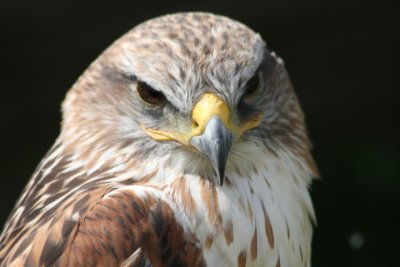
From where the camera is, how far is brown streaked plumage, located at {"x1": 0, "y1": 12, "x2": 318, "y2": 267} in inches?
110

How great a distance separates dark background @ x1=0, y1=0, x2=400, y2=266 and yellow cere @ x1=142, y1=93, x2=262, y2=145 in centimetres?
208

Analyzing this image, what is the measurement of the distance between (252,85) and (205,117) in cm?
28

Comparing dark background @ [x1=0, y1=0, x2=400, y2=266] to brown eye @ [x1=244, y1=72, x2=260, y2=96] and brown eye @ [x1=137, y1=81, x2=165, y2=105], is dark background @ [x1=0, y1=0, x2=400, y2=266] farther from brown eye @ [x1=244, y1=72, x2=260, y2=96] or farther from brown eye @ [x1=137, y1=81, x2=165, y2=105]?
brown eye @ [x1=137, y1=81, x2=165, y2=105]

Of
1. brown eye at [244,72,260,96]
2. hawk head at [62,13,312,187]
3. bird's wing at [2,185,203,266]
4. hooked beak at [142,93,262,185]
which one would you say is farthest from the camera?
brown eye at [244,72,260,96]

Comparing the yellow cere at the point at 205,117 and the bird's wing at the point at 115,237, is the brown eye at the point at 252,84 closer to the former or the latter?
the yellow cere at the point at 205,117

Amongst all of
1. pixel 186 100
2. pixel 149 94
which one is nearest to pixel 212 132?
pixel 186 100

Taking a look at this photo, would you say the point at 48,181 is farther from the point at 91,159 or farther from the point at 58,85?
the point at 58,85

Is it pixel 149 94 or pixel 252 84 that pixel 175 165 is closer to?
pixel 149 94

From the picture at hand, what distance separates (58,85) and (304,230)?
9.37ft

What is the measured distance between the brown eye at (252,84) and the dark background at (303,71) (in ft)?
6.37

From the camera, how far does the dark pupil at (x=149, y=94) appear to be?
3.05 meters

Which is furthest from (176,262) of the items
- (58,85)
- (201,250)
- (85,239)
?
(58,85)

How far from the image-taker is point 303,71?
6.03m

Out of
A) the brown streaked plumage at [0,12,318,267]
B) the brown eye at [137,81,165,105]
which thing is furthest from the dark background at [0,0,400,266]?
the brown eye at [137,81,165,105]
